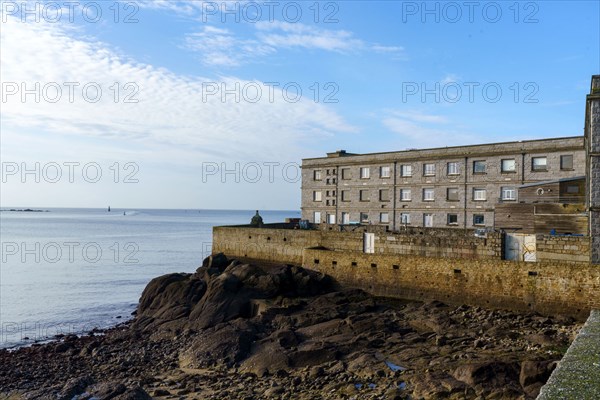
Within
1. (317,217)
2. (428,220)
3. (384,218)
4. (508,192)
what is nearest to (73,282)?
(317,217)

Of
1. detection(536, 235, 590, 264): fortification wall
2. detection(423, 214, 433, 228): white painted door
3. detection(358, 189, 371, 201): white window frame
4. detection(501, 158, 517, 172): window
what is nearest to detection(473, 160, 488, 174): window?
detection(501, 158, 517, 172): window

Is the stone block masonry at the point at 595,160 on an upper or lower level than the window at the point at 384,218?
upper

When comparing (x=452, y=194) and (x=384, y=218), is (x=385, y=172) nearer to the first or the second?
(x=384, y=218)

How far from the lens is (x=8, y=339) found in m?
29.0

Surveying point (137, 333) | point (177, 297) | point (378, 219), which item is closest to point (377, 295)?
point (177, 297)

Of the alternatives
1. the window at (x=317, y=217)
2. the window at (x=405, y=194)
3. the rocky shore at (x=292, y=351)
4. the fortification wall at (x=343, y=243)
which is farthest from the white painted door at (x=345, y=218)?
the rocky shore at (x=292, y=351)

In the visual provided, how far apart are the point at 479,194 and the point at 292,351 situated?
27.4m

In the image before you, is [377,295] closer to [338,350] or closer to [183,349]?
[338,350]

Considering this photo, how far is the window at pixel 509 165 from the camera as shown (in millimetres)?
38969

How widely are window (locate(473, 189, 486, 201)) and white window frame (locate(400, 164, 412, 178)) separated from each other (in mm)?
6411

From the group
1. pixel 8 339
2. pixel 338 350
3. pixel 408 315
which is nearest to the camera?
pixel 338 350

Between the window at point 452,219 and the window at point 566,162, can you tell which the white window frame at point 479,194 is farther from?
the window at point 566,162

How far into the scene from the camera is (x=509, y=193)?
39.2 meters

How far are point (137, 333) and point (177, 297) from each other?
Answer: 3.87 metres
